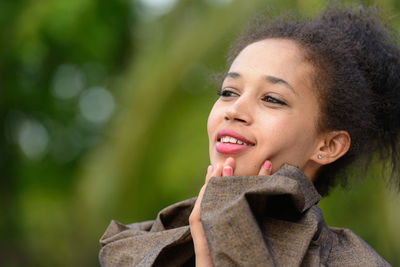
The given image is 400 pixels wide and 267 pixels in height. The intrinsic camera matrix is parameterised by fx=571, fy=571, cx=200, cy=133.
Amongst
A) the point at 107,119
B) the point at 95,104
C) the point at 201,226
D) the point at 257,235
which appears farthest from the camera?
the point at 95,104

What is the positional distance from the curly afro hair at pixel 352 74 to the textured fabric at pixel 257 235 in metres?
0.44

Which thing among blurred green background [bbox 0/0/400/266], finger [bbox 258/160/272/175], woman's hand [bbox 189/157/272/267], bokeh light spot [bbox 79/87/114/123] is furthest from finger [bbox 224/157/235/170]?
bokeh light spot [bbox 79/87/114/123]

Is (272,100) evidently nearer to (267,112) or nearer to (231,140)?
(267,112)

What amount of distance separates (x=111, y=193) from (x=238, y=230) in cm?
435

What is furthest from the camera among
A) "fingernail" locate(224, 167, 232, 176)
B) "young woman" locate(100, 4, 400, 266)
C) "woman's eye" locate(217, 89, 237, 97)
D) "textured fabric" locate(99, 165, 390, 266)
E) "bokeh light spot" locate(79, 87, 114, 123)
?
"bokeh light spot" locate(79, 87, 114, 123)

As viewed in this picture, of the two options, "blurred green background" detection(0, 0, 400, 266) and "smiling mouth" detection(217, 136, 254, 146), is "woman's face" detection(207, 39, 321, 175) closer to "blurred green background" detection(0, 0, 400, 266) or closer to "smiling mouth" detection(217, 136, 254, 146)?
"smiling mouth" detection(217, 136, 254, 146)

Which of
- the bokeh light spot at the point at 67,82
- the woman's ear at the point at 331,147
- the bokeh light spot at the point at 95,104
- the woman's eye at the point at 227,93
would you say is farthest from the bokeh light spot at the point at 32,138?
the woman's ear at the point at 331,147

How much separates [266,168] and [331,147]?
435mm

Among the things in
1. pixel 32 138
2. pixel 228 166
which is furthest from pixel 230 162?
pixel 32 138

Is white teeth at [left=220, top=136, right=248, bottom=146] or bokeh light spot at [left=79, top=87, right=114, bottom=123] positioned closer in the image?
white teeth at [left=220, top=136, right=248, bottom=146]

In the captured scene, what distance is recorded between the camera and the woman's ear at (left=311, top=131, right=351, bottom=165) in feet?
7.98

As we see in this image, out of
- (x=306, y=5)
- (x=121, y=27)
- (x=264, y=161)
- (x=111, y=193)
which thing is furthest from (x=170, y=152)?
(x=264, y=161)

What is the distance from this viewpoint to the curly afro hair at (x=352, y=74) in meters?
2.43

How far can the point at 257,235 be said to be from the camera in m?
1.84
